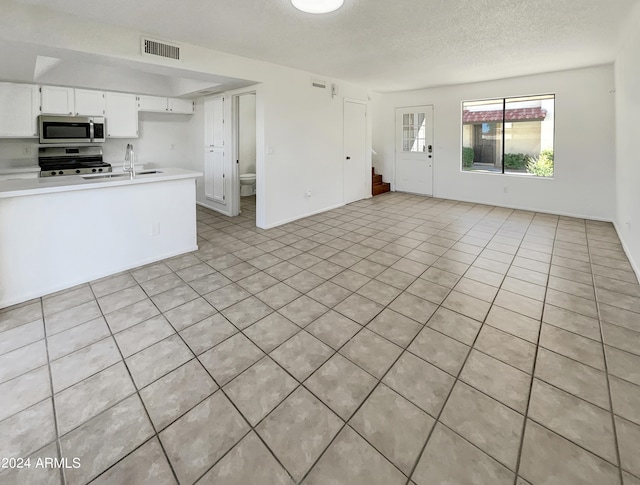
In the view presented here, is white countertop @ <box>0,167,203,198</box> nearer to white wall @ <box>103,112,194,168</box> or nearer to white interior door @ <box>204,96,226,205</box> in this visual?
white interior door @ <box>204,96,226,205</box>

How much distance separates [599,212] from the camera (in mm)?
5328

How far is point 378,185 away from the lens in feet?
25.9

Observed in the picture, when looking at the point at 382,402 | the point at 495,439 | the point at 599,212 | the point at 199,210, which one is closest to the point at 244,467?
the point at 382,402

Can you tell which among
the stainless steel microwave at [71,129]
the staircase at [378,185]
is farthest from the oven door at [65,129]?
the staircase at [378,185]

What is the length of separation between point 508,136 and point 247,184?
5810 mm

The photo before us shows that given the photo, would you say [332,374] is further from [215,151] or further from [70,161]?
[70,161]

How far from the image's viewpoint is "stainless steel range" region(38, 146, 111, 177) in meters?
4.96

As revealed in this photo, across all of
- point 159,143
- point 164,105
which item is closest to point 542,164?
point 164,105

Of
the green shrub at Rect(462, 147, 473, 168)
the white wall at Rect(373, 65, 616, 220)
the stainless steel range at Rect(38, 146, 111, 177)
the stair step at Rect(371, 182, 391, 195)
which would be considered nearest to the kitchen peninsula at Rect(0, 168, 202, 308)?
the stainless steel range at Rect(38, 146, 111, 177)

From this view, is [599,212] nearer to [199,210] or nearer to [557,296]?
[557,296]

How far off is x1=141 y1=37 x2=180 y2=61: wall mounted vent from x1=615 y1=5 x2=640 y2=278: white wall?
15.2ft

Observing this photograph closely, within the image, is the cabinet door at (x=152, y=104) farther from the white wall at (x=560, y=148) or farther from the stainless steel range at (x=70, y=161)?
the white wall at (x=560, y=148)

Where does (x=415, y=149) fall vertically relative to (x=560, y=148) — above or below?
above

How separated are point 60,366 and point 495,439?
8.33 ft
